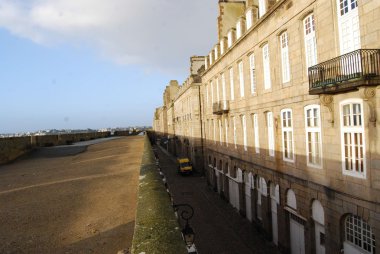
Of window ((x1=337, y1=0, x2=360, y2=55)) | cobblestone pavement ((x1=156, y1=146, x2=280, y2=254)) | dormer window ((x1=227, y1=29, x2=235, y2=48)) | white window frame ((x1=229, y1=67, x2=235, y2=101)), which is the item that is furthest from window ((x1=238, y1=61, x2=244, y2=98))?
window ((x1=337, y1=0, x2=360, y2=55))

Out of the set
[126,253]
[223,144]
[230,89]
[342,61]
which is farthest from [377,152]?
[223,144]

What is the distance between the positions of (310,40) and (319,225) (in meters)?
7.72

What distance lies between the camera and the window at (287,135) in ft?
48.8

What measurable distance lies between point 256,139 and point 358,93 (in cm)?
988

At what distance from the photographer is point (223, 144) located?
2719 cm

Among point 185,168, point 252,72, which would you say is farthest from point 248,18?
point 185,168

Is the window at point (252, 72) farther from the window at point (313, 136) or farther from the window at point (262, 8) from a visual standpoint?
the window at point (313, 136)

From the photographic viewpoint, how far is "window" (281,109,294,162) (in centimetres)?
1489

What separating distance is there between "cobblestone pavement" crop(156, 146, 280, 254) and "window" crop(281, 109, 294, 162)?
214 inches

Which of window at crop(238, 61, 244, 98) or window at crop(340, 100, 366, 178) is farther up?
window at crop(238, 61, 244, 98)

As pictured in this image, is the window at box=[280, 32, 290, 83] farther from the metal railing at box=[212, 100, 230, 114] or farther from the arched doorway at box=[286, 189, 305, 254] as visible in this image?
the metal railing at box=[212, 100, 230, 114]

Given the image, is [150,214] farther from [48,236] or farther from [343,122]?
[343,122]

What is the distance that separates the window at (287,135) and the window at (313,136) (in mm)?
1482

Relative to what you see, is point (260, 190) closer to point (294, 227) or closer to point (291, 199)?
point (291, 199)
